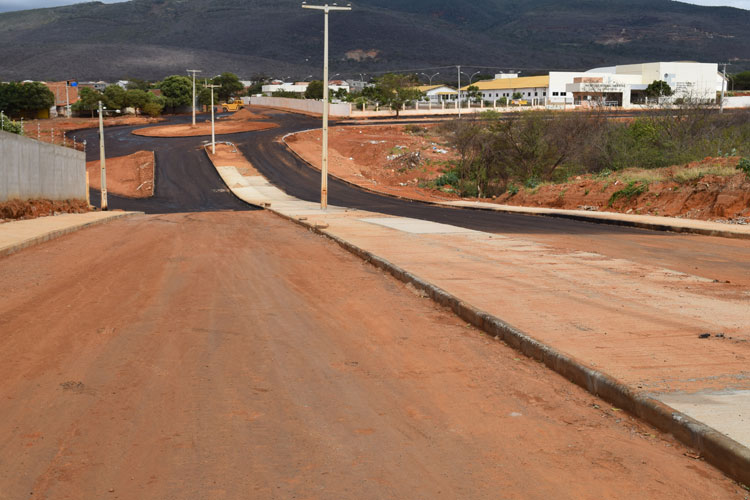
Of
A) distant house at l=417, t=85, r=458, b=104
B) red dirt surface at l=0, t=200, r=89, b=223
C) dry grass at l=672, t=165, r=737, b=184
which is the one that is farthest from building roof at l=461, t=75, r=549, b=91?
red dirt surface at l=0, t=200, r=89, b=223

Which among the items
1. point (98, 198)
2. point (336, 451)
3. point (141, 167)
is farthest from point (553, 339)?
point (141, 167)

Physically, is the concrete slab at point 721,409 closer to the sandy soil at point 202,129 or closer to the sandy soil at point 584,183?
the sandy soil at point 584,183

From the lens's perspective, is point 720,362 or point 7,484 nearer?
point 7,484

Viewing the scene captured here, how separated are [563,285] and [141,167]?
6050cm

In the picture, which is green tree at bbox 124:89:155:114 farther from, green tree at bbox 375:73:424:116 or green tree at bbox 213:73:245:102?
green tree at bbox 213:73:245:102

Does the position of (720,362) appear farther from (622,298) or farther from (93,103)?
(93,103)

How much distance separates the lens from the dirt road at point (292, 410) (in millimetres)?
4820

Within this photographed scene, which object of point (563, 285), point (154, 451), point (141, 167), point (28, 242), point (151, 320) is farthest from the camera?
point (141, 167)

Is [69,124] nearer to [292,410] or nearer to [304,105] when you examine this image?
[304,105]

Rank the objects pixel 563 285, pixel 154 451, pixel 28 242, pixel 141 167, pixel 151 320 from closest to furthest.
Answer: pixel 154 451 < pixel 151 320 < pixel 563 285 < pixel 28 242 < pixel 141 167

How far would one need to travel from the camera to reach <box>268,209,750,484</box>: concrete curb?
16.4 ft

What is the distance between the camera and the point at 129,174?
2566 inches

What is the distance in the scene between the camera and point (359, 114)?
115688mm

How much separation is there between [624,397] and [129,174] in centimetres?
6363
